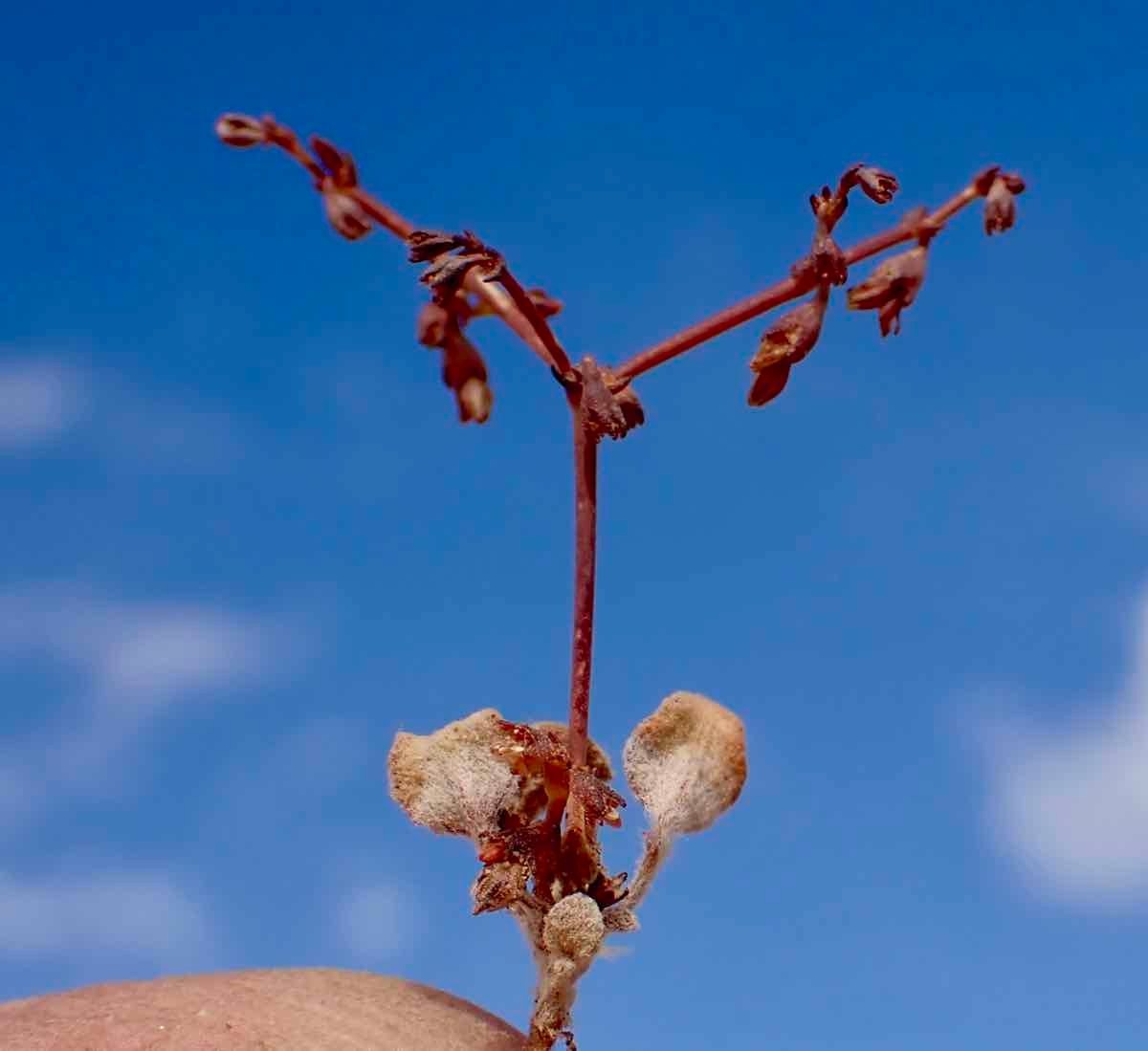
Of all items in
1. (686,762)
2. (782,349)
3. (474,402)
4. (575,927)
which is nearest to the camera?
(782,349)

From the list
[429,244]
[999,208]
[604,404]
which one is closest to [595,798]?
[604,404]

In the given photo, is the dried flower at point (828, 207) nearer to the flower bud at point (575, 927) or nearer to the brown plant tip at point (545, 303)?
the brown plant tip at point (545, 303)

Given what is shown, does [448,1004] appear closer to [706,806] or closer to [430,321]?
[706,806]

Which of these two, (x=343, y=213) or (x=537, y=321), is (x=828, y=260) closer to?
(x=537, y=321)

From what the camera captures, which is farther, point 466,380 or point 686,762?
point 686,762

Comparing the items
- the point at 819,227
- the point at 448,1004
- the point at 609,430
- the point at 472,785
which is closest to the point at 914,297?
the point at 819,227

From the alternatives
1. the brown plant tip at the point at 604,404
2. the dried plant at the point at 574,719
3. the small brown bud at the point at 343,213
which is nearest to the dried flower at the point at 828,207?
the dried plant at the point at 574,719

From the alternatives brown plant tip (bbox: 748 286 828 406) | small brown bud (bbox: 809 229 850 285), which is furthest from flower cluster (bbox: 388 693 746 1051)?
small brown bud (bbox: 809 229 850 285)
